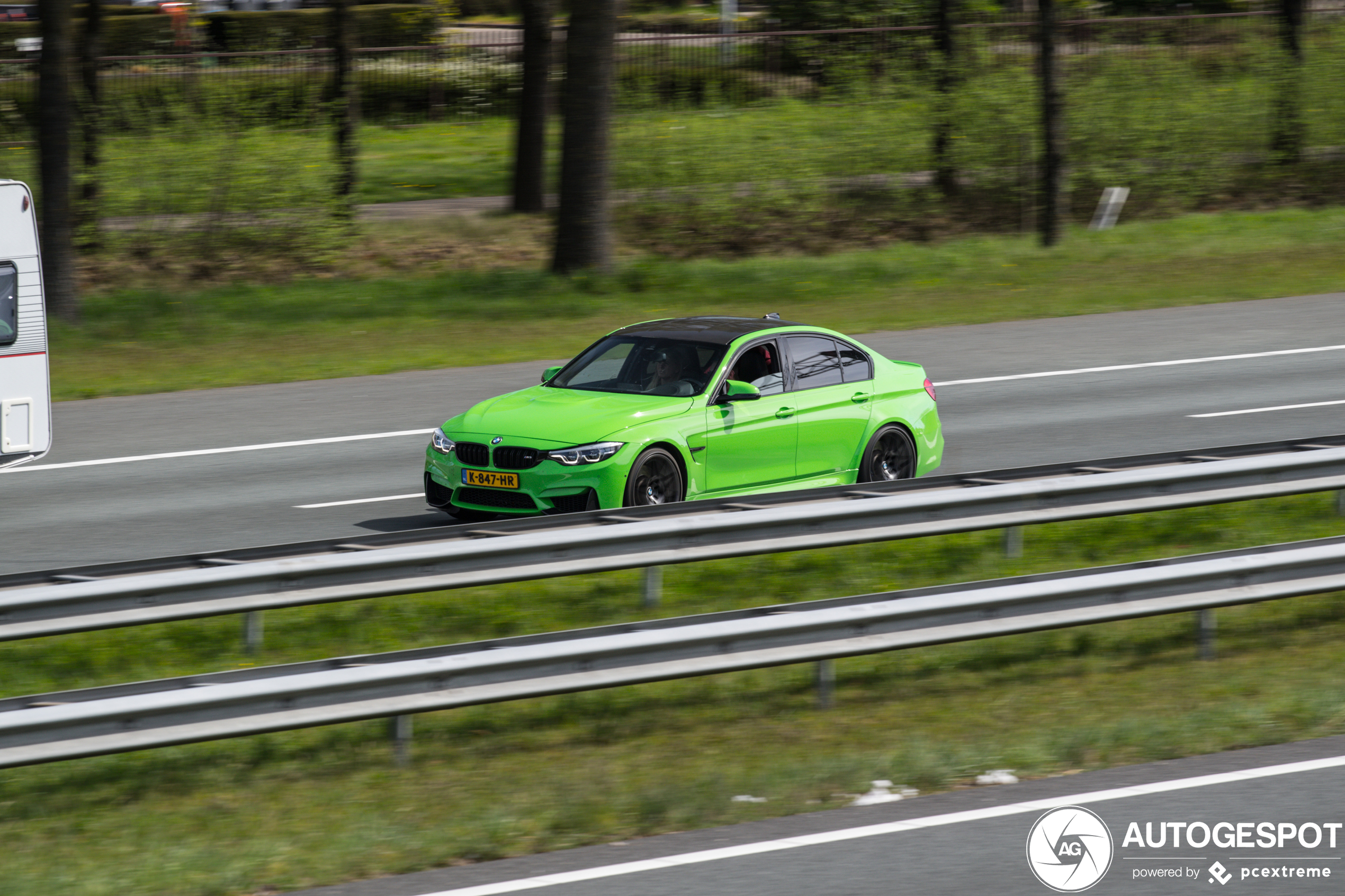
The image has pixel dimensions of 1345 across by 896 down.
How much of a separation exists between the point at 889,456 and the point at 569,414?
2.76 metres

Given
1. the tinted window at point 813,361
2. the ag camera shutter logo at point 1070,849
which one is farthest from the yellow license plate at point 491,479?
the ag camera shutter logo at point 1070,849

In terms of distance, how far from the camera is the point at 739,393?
12.0 metres

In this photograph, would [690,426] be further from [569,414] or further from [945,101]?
[945,101]

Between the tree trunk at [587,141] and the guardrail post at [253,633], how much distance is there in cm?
1584

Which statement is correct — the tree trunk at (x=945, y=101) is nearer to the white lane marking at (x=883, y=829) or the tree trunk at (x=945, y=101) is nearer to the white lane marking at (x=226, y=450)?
the white lane marking at (x=226, y=450)

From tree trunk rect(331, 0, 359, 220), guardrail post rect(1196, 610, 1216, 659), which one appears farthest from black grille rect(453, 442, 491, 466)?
tree trunk rect(331, 0, 359, 220)

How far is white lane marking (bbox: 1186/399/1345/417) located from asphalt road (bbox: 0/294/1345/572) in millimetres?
76

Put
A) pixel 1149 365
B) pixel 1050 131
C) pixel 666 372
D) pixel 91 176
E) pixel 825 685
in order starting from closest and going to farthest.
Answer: pixel 825 685
pixel 666 372
pixel 1149 365
pixel 91 176
pixel 1050 131

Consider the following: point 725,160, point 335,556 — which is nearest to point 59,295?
point 725,160

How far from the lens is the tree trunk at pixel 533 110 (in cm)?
2902

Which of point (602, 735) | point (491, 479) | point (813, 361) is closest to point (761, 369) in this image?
point (813, 361)

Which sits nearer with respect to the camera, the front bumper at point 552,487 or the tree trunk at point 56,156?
the front bumper at point 552,487

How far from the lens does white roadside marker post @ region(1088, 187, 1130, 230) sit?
98.6 ft

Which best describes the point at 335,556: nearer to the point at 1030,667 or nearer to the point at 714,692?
the point at 714,692
